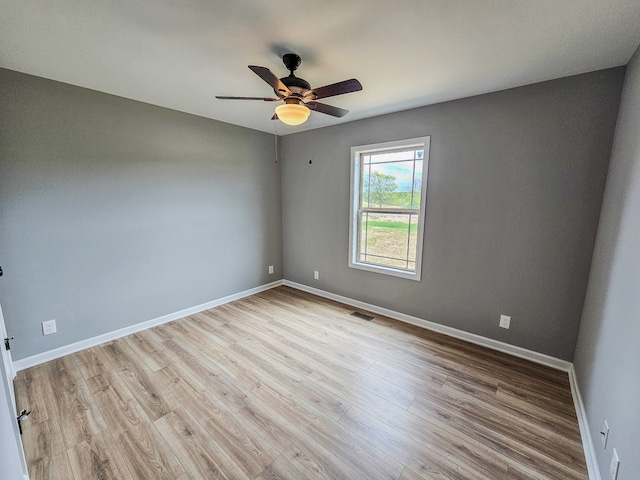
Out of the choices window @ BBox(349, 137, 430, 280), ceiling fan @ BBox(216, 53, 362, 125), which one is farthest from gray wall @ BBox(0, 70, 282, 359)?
window @ BBox(349, 137, 430, 280)

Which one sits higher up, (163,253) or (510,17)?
(510,17)

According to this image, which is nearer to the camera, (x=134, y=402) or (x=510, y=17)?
(x=510, y=17)

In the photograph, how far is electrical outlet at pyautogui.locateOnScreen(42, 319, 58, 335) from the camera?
2.29 m

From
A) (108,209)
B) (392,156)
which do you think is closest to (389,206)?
(392,156)

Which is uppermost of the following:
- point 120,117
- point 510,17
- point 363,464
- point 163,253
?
point 510,17

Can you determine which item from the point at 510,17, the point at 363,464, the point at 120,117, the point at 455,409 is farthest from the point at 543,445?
the point at 120,117

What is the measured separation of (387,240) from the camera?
130 inches

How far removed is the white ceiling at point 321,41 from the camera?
137 centimetres

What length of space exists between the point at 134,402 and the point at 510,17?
3440mm

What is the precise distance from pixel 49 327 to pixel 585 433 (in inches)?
165

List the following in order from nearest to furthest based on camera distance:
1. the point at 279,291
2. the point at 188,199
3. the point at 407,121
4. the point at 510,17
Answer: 1. the point at 510,17
2. the point at 407,121
3. the point at 188,199
4. the point at 279,291

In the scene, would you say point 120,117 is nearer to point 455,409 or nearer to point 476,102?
point 476,102

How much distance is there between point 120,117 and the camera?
8.44 ft

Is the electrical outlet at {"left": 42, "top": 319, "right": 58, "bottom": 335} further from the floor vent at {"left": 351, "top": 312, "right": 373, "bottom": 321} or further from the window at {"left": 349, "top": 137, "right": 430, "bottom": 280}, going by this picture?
the window at {"left": 349, "top": 137, "right": 430, "bottom": 280}
